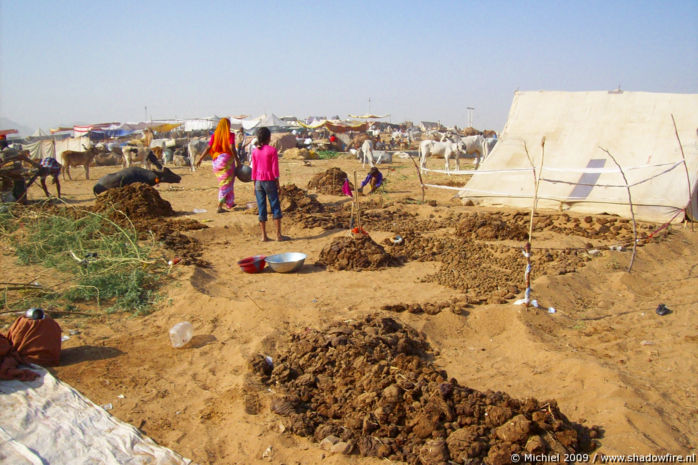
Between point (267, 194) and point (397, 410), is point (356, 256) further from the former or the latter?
point (397, 410)

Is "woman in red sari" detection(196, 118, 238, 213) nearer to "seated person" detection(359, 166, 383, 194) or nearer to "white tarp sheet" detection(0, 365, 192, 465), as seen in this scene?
"seated person" detection(359, 166, 383, 194)

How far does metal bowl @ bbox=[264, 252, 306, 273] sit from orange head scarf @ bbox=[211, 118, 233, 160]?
354 centimetres

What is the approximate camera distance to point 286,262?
20.2ft

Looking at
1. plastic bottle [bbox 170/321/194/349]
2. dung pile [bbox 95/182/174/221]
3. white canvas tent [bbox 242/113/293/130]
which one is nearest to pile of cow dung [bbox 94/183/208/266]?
dung pile [bbox 95/182/174/221]

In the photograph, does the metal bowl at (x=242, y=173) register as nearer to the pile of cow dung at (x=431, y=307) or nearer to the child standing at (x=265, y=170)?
the child standing at (x=265, y=170)

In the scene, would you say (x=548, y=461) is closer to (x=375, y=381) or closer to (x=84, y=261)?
(x=375, y=381)

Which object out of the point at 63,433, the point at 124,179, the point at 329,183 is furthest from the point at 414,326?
the point at 329,183

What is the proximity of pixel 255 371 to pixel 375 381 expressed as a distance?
0.97 m

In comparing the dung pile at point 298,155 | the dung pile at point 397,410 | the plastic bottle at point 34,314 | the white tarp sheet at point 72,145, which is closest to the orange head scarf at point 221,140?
the plastic bottle at point 34,314

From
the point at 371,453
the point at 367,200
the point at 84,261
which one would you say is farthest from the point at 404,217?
the point at 371,453

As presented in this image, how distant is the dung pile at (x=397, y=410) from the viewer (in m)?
2.71

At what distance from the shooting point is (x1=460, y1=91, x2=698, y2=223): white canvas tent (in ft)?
30.1

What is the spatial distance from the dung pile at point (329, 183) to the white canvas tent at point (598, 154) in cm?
314

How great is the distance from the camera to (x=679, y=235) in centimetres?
809
